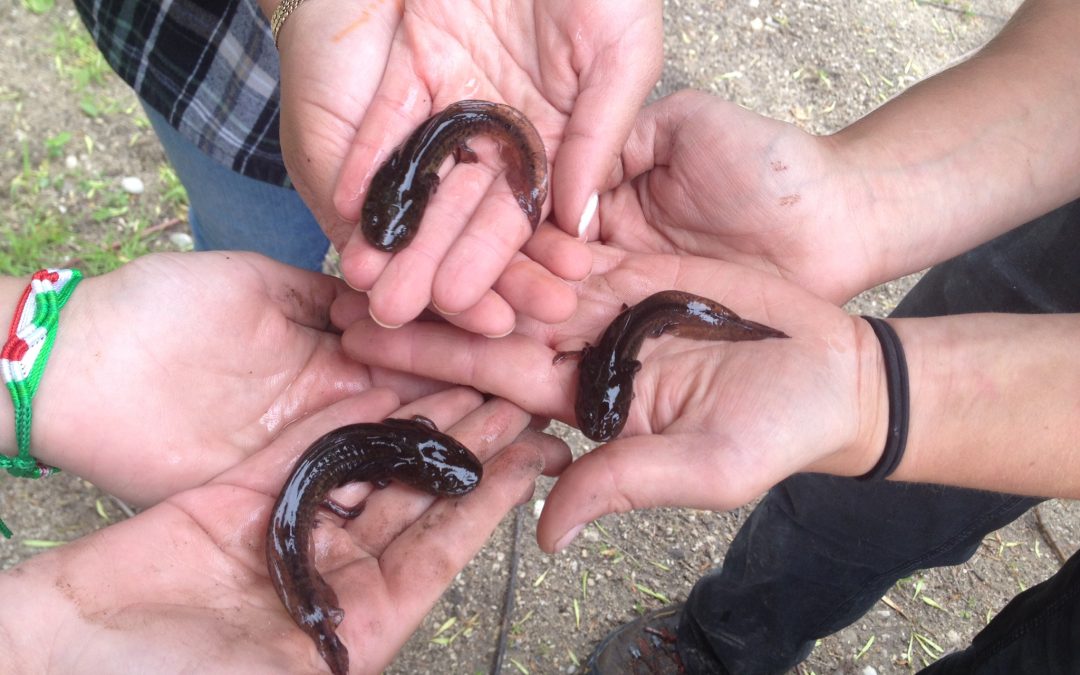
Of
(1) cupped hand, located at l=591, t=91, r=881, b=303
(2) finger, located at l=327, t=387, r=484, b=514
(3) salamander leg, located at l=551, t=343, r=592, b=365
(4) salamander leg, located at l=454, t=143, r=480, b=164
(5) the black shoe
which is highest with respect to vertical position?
(1) cupped hand, located at l=591, t=91, r=881, b=303

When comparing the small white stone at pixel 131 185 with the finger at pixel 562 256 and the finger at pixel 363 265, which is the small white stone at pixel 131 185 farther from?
the finger at pixel 562 256

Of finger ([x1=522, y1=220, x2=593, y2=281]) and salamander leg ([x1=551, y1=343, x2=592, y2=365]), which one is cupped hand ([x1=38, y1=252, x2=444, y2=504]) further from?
finger ([x1=522, y1=220, x2=593, y2=281])

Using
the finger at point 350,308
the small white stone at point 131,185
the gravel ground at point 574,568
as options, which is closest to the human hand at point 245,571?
the finger at point 350,308

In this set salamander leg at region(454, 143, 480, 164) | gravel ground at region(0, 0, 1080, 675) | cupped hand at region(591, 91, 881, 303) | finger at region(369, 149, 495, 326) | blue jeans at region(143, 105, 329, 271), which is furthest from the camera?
gravel ground at region(0, 0, 1080, 675)

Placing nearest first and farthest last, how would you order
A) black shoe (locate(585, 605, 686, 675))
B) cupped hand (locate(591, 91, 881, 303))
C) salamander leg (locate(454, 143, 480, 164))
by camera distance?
cupped hand (locate(591, 91, 881, 303)) → salamander leg (locate(454, 143, 480, 164)) → black shoe (locate(585, 605, 686, 675))

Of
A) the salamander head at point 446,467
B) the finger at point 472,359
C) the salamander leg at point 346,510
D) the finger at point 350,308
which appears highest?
the finger at point 472,359

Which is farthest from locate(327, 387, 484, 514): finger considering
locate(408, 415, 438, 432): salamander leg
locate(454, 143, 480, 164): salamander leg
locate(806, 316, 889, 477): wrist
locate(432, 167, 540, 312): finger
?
locate(806, 316, 889, 477): wrist
